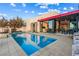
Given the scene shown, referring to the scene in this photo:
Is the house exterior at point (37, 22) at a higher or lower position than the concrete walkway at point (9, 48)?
higher

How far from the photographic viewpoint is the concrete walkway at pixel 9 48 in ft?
9.10

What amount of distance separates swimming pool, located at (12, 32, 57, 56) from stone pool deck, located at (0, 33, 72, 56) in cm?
5

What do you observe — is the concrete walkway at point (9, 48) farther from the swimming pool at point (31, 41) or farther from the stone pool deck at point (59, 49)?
the stone pool deck at point (59, 49)

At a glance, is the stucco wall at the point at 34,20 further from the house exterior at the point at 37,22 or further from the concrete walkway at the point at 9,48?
the concrete walkway at the point at 9,48

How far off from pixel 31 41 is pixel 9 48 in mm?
334

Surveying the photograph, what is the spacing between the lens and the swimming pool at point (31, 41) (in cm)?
279

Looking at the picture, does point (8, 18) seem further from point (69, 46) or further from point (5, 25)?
point (69, 46)

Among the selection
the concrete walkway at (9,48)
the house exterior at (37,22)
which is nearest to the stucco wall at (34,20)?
the house exterior at (37,22)

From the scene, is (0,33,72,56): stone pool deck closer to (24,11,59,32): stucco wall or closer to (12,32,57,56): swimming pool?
(12,32,57,56): swimming pool

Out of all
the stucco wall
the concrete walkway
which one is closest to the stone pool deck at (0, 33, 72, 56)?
the concrete walkway

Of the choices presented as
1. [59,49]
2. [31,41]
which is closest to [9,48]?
[31,41]

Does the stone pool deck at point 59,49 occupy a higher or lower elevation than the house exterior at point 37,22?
lower

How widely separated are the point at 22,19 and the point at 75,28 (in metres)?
→ 0.78

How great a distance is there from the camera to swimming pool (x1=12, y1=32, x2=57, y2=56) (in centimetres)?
279
